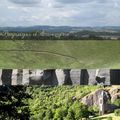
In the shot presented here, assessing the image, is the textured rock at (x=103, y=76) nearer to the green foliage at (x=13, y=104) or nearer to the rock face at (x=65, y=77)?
the rock face at (x=65, y=77)

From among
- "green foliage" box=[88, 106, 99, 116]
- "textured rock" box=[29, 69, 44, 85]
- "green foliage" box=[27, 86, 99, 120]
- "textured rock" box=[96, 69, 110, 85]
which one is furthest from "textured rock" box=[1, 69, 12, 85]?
"green foliage" box=[88, 106, 99, 116]

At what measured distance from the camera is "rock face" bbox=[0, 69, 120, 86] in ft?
38.0

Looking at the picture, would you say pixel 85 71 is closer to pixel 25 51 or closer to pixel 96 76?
pixel 96 76

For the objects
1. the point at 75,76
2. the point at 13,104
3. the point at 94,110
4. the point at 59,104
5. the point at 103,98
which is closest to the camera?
the point at 13,104

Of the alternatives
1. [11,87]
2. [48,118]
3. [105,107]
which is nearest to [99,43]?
[11,87]

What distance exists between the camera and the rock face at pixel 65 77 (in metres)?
11.6

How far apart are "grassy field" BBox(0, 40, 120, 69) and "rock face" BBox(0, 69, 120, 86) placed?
159mm

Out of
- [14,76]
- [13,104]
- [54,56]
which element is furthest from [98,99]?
[13,104]

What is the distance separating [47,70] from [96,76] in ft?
4.07

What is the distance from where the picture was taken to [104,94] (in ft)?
494

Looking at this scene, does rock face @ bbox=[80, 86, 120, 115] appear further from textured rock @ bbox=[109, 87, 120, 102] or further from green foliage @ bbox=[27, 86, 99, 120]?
green foliage @ bbox=[27, 86, 99, 120]

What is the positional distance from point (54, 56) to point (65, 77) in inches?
33.0

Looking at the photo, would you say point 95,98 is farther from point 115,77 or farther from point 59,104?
point 115,77

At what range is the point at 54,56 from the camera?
12289 millimetres
